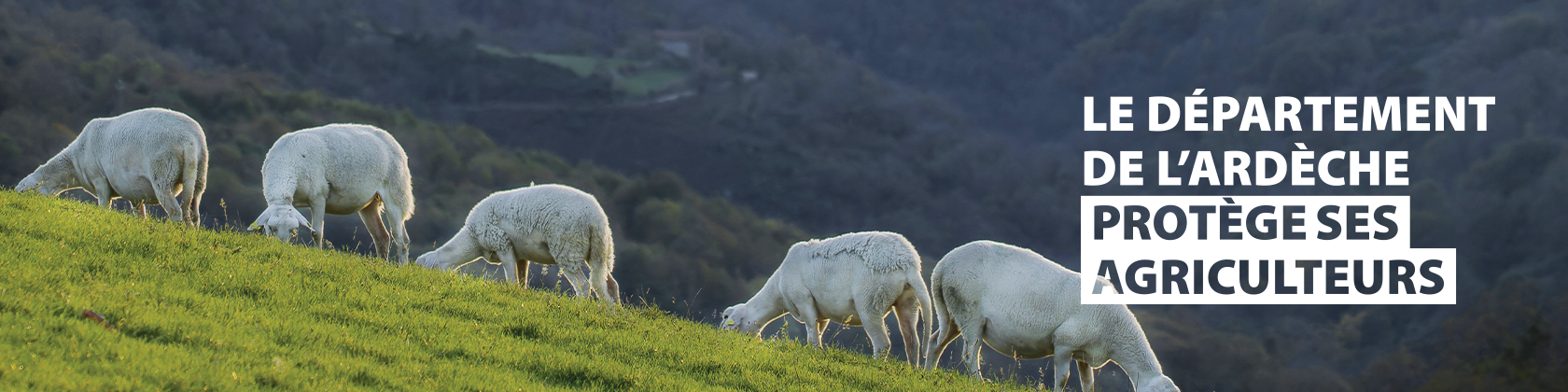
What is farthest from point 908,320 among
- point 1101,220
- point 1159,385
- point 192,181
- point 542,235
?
point 192,181

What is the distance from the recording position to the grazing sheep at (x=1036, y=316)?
11.8 meters

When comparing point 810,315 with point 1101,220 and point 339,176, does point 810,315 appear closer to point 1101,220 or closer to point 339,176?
point 1101,220

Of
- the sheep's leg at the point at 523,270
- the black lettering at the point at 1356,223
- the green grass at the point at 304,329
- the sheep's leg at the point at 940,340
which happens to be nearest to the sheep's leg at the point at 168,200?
the green grass at the point at 304,329

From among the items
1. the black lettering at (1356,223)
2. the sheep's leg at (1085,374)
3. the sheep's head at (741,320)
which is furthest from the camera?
the black lettering at (1356,223)

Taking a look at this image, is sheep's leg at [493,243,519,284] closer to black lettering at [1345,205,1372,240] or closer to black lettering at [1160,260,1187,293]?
black lettering at [1160,260,1187,293]

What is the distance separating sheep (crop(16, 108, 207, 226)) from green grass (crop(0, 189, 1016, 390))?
222 centimetres

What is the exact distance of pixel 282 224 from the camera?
1073 cm

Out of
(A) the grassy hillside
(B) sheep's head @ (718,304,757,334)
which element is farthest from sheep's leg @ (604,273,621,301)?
(A) the grassy hillside

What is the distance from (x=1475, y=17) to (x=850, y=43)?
5897 cm

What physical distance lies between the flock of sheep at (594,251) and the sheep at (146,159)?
0.05 ft

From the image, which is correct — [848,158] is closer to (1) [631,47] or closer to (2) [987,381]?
(1) [631,47]

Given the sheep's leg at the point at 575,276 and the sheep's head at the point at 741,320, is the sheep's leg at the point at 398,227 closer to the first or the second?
the sheep's leg at the point at 575,276

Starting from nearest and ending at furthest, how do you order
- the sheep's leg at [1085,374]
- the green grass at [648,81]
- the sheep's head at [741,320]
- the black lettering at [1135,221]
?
the sheep's leg at [1085,374] < the sheep's head at [741,320] < the black lettering at [1135,221] < the green grass at [648,81]

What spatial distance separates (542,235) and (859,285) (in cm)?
367
